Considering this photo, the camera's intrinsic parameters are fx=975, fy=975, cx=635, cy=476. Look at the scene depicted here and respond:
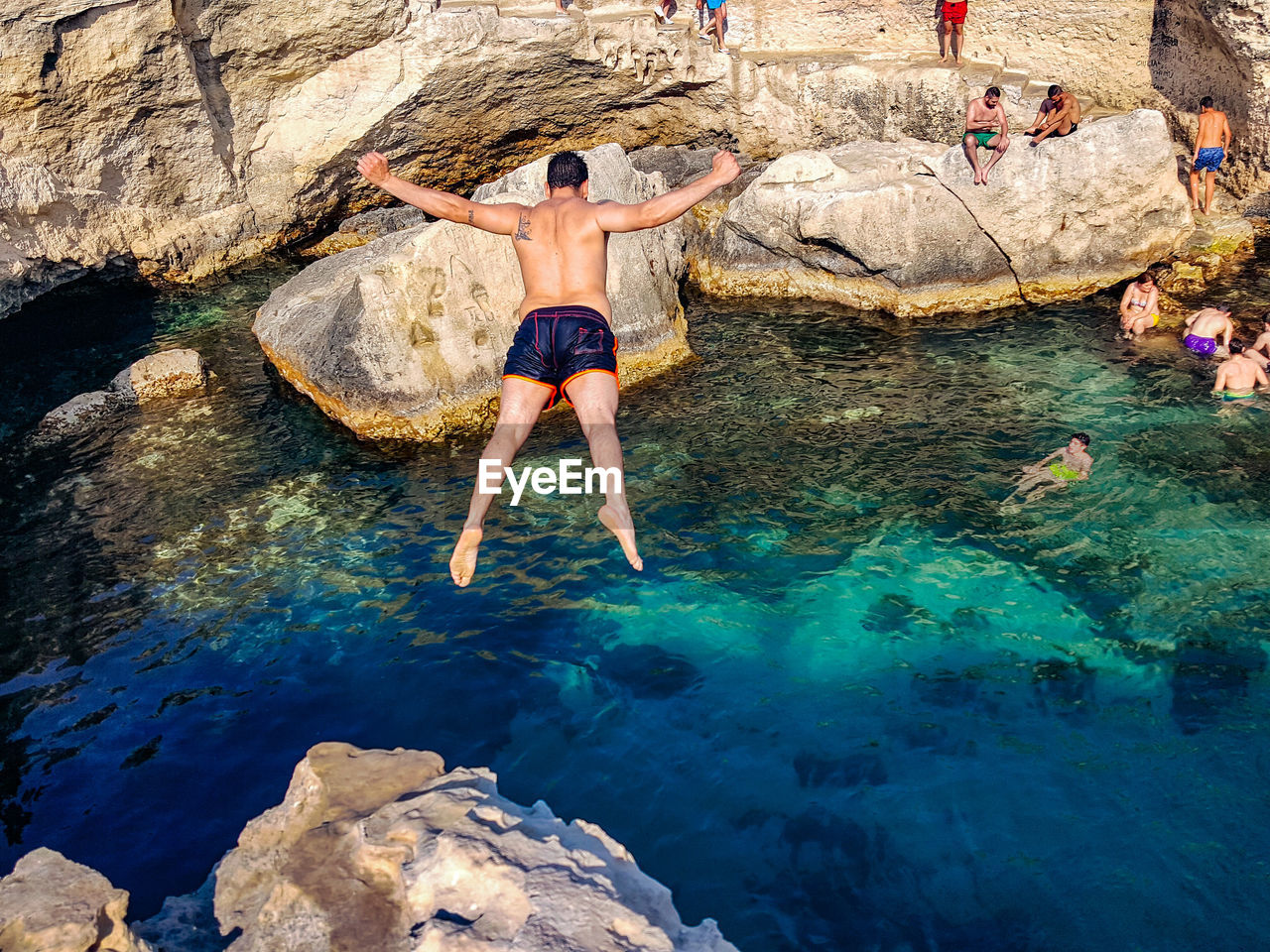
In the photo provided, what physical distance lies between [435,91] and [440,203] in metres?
12.5

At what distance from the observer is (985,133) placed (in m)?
15.0

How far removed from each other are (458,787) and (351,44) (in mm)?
15487

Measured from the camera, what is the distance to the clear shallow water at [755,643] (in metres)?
6.66

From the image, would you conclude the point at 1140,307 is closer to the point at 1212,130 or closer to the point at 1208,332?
the point at 1208,332

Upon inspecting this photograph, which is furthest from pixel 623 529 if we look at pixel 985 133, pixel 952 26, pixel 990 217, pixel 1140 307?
pixel 952 26

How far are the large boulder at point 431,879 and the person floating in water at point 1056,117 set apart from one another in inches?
539

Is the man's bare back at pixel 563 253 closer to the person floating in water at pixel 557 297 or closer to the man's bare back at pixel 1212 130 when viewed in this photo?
the person floating in water at pixel 557 297

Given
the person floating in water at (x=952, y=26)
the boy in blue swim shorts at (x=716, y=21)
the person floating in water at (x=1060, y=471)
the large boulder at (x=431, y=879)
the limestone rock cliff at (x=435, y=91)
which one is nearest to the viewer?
the large boulder at (x=431, y=879)

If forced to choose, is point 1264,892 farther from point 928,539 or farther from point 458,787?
point 458,787

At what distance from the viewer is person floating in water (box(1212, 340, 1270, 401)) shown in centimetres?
1216

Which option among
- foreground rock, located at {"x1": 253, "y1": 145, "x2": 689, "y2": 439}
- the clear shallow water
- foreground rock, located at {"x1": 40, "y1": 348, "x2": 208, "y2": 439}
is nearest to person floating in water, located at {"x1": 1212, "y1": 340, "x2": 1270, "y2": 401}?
the clear shallow water

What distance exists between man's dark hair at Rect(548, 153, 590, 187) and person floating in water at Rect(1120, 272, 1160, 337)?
10245mm

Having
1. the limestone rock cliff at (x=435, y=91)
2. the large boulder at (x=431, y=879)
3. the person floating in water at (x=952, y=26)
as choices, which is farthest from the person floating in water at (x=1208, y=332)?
the large boulder at (x=431, y=879)

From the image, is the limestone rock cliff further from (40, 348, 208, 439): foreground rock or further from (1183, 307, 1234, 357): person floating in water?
(1183, 307, 1234, 357): person floating in water
